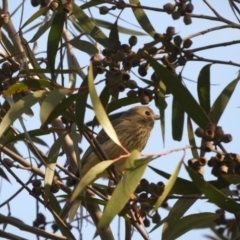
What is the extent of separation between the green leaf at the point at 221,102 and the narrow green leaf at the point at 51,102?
65 cm

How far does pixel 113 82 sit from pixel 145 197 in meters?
0.48

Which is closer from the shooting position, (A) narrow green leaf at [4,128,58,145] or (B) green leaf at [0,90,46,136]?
(B) green leaf at [0,90,46,136]

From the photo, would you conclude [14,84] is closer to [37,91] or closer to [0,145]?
[37,91]

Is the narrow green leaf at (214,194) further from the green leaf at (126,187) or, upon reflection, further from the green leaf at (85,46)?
the green leaf at (85,46)

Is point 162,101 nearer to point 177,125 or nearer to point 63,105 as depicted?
point 177,125

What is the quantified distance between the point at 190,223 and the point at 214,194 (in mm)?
325

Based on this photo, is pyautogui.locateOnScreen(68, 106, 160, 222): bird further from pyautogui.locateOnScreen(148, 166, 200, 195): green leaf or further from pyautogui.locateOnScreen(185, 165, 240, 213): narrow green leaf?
pyautogui.locateOnScreen(185, 165, 240, 213): narrow green leaf

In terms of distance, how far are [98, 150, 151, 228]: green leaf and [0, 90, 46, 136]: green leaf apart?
2.09 feet

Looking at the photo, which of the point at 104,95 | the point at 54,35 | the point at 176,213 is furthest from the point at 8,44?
the point at 176,213

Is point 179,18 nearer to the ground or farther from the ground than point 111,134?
farther from the ground

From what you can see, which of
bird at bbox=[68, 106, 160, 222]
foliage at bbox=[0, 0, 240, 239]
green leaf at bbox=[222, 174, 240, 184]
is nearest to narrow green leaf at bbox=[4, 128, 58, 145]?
foliage at bbox=[0, 0, 240, 239]

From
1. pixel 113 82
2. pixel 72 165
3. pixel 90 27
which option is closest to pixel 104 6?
pixel 90 27

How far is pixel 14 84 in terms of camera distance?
10.6 ft

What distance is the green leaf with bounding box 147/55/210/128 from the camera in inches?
117
